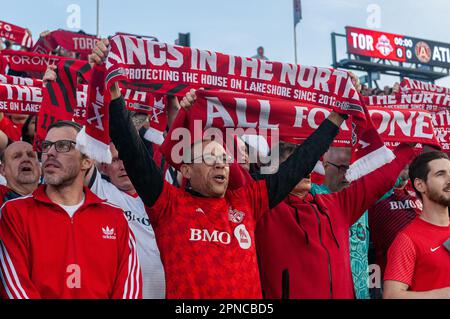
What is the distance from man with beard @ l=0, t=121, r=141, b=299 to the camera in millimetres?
2639

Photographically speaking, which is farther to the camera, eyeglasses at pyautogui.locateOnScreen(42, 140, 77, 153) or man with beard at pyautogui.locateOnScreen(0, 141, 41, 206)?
man with beard at pyautogui.locateOnScreen(0, 141, 41, 206)

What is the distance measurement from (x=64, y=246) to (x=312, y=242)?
1.46m

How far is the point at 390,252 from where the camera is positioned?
3.34 meters

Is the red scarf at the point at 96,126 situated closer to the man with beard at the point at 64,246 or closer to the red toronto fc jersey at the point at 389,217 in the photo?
the man with beard at the point at 64,246

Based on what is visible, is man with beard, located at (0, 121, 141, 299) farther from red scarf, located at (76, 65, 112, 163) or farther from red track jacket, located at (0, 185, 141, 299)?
red scarf, located at (76, 65, 112, 163)

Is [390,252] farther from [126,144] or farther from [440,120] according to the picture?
[440,120]

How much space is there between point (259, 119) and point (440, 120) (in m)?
2.53

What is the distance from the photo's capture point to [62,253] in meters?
2.71

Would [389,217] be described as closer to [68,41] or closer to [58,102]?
[58,102]

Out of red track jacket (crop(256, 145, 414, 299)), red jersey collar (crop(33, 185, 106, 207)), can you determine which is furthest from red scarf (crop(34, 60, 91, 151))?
red track jacket (crop(256, 145, 414, 299))

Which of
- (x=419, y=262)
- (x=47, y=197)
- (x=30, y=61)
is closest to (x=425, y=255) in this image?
(x=419, y=262)
